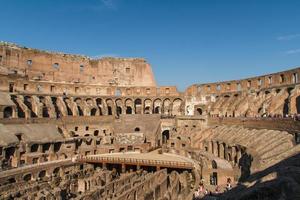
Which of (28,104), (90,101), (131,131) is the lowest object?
(131,131)

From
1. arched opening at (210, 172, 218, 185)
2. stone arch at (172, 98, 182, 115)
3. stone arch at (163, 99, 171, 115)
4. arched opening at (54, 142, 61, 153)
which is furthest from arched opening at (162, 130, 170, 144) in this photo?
arched opening at (210, 172, 218, 185)

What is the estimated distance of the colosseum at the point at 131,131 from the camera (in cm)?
2339

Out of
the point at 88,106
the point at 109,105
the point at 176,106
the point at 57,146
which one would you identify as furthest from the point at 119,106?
the point at 57,146

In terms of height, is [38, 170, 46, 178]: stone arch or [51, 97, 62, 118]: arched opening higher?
[51, 97, 62, 118]: arched opening

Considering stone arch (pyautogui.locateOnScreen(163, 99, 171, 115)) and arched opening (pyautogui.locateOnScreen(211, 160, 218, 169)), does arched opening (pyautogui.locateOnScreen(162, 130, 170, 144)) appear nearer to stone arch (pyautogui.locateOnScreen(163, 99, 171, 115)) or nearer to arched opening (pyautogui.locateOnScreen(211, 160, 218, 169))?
stone arch (pyautogui.locateOnScreen(163, 99, 171, 115))

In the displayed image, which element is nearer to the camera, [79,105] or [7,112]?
[7,112]

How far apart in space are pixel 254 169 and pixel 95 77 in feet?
139

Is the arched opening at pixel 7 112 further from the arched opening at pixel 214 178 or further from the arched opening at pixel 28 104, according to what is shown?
the arched opening at pixel 214 178

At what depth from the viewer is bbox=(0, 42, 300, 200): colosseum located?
23.4m

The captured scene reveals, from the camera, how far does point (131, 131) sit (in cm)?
4566

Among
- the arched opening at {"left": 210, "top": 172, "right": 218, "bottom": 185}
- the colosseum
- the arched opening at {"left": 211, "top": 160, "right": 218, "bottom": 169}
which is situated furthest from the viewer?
the arched opening at {"left": 211, "top": 160, "right": 218, "bottom": 169}

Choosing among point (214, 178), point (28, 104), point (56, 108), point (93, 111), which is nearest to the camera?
point (214, 178)

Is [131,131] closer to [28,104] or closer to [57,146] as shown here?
[57,146]

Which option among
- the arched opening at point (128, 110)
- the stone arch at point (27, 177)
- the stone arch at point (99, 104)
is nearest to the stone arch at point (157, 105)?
the arched opening at point (128, 110)
